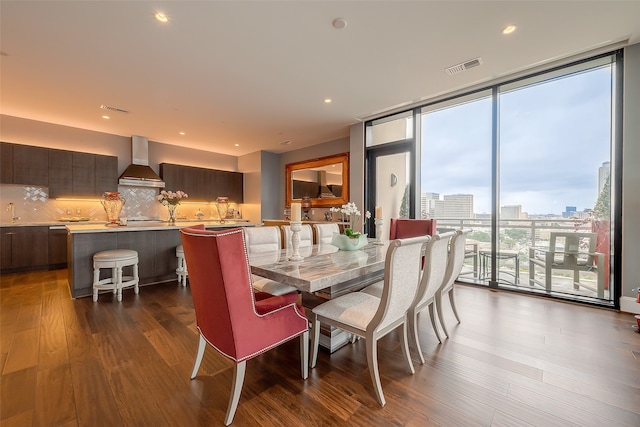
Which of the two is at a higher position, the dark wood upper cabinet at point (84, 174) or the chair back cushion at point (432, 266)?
the dark wood upper cabinet at point (84, 174)

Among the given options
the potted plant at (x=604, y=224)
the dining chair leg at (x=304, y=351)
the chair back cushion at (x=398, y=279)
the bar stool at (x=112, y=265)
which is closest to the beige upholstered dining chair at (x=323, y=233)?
the dining chair leg at (x=304, y=351)

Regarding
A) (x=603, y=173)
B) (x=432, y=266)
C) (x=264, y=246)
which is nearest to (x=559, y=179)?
(x=603, y=173)

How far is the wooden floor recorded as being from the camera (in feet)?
4.58

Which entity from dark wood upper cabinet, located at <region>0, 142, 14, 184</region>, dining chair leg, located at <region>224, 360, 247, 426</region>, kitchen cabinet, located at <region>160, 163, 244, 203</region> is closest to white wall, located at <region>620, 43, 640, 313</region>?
dining chair leg, located at <region>224, 360, 247, 426</region>

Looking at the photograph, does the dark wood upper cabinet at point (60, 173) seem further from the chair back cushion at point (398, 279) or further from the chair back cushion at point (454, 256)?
the chair back cushion at point (454, 256)

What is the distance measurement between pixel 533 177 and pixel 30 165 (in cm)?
824

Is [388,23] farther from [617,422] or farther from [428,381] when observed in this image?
[617,422]

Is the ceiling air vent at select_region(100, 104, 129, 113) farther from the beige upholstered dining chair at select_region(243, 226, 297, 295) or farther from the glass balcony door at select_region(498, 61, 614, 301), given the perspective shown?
the glass balcony door at select_region(498, 61, 614, 301)

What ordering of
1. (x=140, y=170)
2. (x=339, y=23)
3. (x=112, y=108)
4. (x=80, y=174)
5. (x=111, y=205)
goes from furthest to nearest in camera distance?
1. (x=140, y=170)
2. (x=80, y=174)
3. (x=112, y=108)
4. (x=111, y=205)
5. (x=339, y=23)

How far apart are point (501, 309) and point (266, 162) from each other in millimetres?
6103

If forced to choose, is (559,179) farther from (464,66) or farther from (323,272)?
(323,272)

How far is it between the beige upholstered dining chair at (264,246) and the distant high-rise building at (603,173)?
380 cm

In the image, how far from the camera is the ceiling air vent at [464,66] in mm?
2930

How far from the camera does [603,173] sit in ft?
9.93
